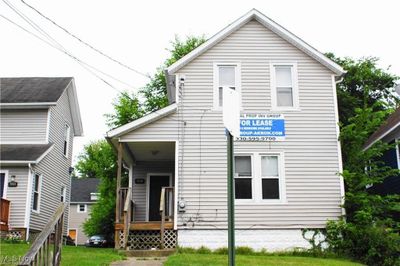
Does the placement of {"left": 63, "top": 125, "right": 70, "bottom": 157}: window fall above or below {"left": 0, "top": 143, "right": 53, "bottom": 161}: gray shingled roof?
above

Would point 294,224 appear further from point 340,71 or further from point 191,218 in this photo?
point 340,71

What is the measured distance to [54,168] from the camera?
21.6 metres

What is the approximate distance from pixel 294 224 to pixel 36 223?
435 inches

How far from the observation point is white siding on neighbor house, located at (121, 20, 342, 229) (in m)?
14.1

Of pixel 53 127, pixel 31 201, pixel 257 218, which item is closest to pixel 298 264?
pixel 257 218

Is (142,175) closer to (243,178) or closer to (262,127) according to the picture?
(243,178)

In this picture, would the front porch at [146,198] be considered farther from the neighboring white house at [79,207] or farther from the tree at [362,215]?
the neighboring white house at [79,207]

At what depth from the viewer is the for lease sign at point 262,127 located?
14695 millimetres

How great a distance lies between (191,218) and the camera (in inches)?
551

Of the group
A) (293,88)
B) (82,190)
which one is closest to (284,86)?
(293,88)

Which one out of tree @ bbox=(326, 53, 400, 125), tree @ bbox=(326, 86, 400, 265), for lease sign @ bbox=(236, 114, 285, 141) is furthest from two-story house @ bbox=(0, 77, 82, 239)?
tree @ bbox=(326, 53, 400, 125)

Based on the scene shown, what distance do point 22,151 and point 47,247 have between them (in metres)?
13.9

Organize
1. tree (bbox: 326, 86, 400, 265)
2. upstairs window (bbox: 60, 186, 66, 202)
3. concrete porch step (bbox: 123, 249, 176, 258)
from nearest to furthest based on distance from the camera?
concrete porch step (bbox: 123, 249, 176, 258), tree (bbox: 326, 86, 400, 265), upstairs window (bbox: 60, 186, 66, 202)

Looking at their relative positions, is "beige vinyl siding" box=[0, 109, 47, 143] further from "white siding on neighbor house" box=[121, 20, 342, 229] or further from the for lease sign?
the for lease sign
